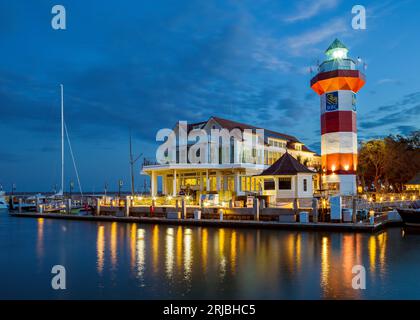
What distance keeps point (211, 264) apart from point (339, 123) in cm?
2886

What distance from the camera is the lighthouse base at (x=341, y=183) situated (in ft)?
141

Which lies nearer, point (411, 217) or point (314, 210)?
point (314, 210)

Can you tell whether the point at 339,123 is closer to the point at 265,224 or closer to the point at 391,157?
the point at 391,157

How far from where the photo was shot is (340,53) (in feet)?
148

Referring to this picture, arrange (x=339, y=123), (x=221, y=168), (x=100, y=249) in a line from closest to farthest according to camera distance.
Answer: (x=100, y=249) → (x=221, y=168) → (x=339, y=123)

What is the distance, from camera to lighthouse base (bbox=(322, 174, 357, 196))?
141 feet

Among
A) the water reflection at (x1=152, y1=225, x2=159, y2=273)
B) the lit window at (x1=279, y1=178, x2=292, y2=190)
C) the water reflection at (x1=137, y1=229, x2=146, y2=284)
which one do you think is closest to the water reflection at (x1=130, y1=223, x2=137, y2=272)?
the water reflection at (x1=137, y1=229, x2=146, y2=284)

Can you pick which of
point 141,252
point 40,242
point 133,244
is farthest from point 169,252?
point 40,242

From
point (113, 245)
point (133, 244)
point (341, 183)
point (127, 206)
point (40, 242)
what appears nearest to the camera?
point (113, 245)

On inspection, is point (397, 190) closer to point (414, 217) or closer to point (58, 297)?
point (414, 217)

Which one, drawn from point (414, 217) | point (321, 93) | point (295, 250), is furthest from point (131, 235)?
point (321, 93)

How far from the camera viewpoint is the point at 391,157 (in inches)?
2094

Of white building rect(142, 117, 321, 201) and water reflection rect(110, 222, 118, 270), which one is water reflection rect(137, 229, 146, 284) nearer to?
water reflection rect(110, 222, 118, 270)

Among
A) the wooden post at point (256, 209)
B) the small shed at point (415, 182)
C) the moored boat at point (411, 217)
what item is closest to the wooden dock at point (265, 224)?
the wooden post at point (256, 209)
